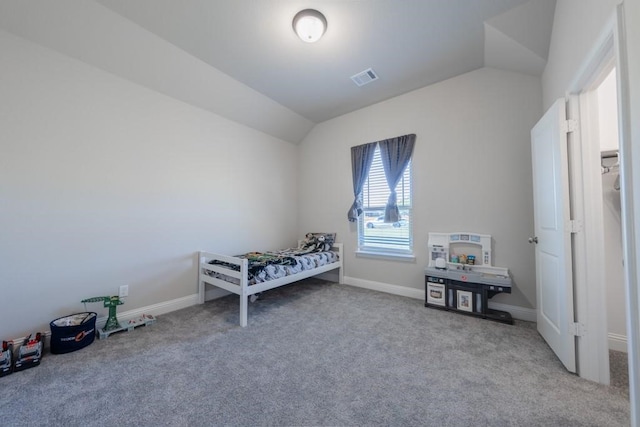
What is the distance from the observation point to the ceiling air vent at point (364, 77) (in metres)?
2.81

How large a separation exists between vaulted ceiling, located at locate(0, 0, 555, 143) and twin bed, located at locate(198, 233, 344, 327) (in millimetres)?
2090

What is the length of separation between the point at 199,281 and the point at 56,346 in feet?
4.17

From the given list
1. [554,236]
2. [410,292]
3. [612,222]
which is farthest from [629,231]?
Result: [410,292]

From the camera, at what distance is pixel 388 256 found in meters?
3.34

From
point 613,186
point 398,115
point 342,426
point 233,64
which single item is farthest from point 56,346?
point 613,186

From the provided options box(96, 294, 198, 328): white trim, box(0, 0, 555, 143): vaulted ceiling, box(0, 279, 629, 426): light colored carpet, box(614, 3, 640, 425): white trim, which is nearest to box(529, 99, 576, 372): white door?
box(0, 279, 629, 426): light colored carpet

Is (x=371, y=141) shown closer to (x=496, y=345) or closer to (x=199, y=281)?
(x=496, y=345)

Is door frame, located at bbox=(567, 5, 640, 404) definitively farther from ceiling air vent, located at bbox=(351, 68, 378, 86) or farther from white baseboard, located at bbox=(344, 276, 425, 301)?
ceiling air vent, located at bbox=(351, 68, 378, 86)

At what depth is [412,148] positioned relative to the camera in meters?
3.15

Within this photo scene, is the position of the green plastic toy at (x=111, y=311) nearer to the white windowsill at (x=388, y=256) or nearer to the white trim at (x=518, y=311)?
the white windowsill at (x=388, y=256)

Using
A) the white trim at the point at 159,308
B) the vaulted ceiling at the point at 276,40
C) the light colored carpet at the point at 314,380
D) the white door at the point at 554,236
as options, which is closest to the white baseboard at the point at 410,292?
the light colored carpet at the point at 314,380

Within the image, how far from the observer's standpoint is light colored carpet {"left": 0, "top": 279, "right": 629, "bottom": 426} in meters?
1.26

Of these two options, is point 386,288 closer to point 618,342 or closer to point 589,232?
point 618,342

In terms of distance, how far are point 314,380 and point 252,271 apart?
1322mm
